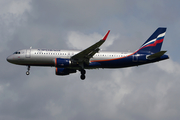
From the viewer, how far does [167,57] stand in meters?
51.0

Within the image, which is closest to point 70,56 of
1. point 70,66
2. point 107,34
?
point 70,66

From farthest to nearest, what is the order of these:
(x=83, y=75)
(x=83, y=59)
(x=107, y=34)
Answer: (x=83, y=75) < (x=83, y=59) < (x=107, y=34)

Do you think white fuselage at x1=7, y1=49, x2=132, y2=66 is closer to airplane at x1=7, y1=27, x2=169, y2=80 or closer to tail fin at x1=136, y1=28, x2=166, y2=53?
airplane at x1=7, y1=27, x2=169, y2=80

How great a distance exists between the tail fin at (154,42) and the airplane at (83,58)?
72 cm

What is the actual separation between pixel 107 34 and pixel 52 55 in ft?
32.2

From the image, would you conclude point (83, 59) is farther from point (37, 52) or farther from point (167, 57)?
point (167, 57)

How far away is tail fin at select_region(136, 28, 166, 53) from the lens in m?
53.5

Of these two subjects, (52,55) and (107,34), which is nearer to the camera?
(107,34)

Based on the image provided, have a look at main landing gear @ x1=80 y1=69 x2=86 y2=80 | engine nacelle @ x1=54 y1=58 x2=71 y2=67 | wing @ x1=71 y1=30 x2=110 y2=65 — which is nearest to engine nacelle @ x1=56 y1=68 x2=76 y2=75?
main landing gear @ x1=80 y1=69 x2=86 y2=80

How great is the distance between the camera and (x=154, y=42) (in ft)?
178

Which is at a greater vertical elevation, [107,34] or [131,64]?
[107,34]

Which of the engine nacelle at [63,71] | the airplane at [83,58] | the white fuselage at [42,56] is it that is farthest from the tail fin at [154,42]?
the engine nacelle at [63,71]

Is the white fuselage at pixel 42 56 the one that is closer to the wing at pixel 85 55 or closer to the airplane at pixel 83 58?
→ the airplane at pixel 83 58

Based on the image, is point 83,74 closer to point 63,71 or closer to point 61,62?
point 63,71
